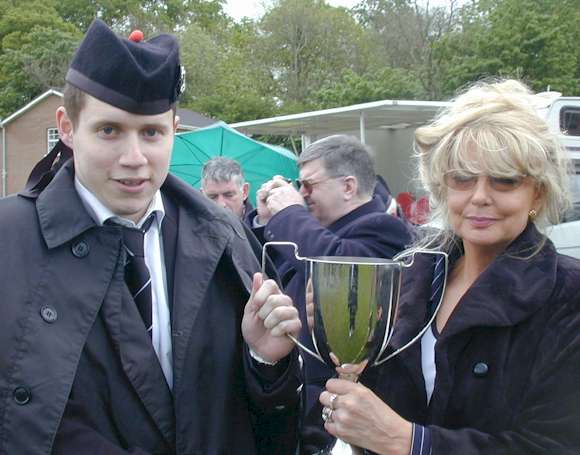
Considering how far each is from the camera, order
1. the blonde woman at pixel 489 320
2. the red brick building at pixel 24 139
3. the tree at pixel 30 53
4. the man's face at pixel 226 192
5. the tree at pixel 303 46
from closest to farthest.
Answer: the blonde woman at pixel 489 320 → the man's face at pixel 226 192 → the red brick building at pixel 24 139 → the tree at pixel 303 46 → the tree at pixel 30 53

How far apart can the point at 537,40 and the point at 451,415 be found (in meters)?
21.2

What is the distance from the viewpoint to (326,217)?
314 centimetres

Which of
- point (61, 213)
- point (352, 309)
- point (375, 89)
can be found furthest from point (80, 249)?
point (375, 89)

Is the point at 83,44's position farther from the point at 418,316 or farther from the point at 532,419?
the point at 532,419

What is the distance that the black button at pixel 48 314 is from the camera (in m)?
1.54

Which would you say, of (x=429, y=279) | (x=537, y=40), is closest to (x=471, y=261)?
(x=429, y=279)

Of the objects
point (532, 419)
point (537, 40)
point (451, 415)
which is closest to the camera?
point (532, 419)

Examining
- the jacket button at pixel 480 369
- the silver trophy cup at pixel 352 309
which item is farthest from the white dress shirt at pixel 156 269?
the jacket button at pixel 480 369

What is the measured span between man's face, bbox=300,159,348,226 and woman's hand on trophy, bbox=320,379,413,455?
5.12 ft

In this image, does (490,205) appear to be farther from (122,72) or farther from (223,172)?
(223,172)

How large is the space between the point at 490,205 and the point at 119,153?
0.89 meters

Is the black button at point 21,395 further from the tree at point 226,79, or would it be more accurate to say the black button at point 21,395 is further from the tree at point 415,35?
the tree at point 226,79

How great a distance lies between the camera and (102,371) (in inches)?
63.0

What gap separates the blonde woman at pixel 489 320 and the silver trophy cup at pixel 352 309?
0.29 feet
